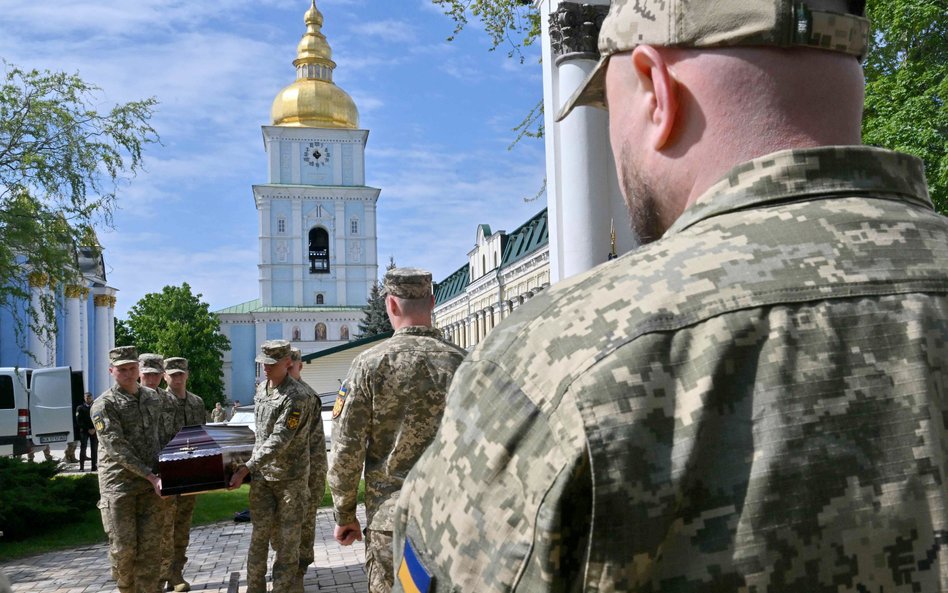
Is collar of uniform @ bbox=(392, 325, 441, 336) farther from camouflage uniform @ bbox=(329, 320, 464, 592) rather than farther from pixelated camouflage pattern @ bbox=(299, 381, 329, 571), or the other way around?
pixelated camouflage pattern @ bbox=(299, 381, 329, 571)

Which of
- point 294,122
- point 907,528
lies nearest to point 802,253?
point 907,528

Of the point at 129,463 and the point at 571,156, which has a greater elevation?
the point at 571,156

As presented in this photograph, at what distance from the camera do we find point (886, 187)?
1346 mm

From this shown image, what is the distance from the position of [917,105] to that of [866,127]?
2.47ft

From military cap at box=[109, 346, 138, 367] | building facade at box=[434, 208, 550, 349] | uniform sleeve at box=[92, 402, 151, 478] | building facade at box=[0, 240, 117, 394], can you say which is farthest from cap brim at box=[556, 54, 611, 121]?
building facade at box=[434, 208, 550, 349]

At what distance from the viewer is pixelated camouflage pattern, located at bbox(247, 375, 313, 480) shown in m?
7.09

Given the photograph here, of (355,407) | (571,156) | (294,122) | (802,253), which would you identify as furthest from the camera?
(294,122)

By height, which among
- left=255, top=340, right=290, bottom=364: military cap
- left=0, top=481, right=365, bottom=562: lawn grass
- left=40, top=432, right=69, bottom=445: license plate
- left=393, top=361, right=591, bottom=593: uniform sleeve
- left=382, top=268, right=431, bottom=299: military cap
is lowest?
left=0, top=481, right=365, bottom=562: lawn grass

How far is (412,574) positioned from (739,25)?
919 mm

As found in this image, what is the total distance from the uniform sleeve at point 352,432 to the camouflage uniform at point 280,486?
7.49 feet

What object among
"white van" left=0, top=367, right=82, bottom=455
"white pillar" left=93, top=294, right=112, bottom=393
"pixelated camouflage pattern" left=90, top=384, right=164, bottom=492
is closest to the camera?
"pixelated camouflage pattern" left=90, top=384, right=164, bottom=492

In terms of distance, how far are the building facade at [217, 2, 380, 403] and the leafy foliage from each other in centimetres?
7424

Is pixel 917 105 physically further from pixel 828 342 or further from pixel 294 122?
pixel 294 122

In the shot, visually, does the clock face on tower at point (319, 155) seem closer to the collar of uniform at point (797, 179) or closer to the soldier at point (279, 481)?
the soldier at point (279, 481)
